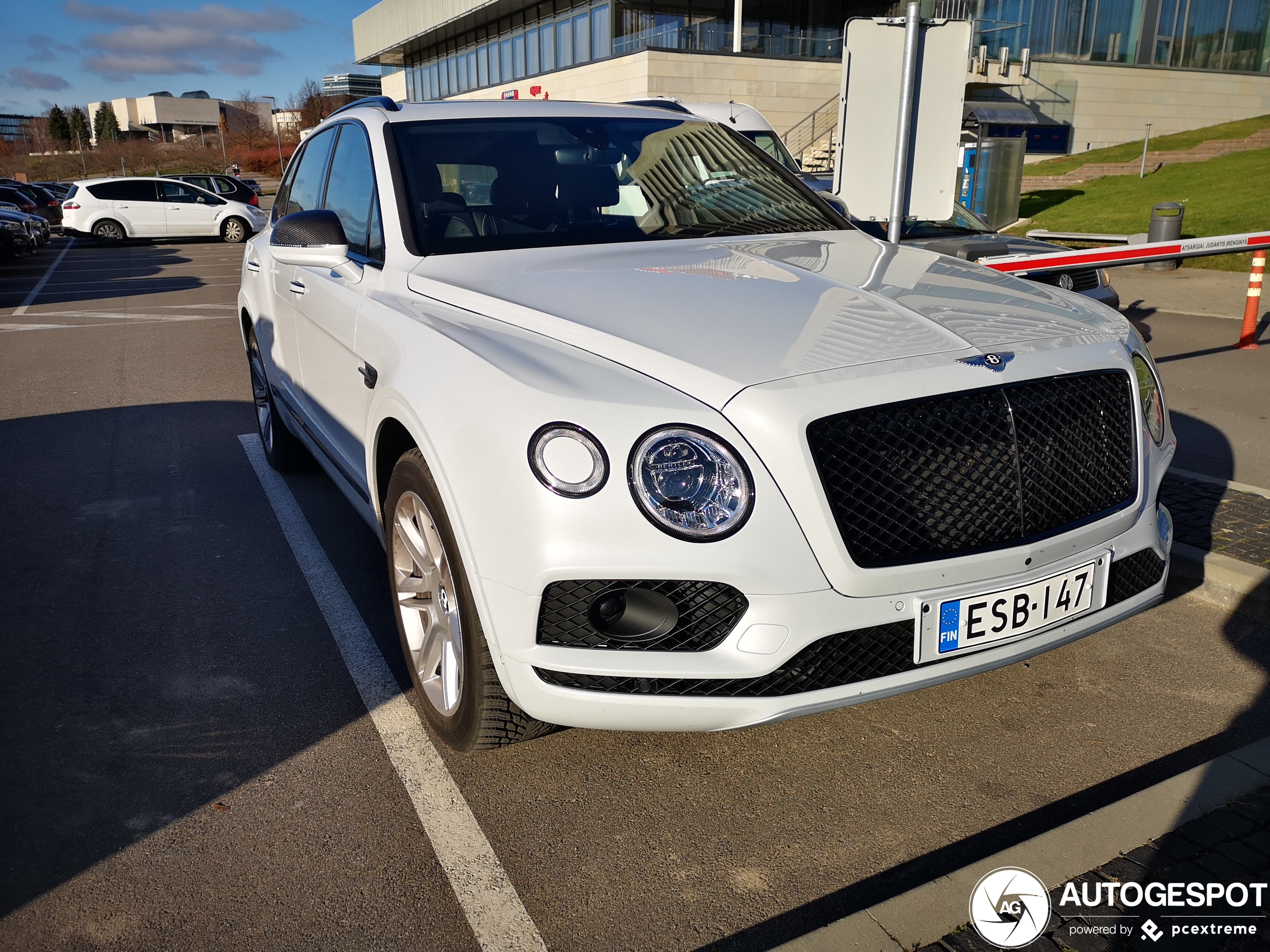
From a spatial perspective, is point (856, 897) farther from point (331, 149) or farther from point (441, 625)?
point (331, 149)

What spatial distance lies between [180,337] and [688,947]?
11.1 metres

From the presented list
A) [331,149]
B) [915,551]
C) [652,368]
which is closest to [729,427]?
[652,368]

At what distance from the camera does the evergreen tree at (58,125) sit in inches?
4407

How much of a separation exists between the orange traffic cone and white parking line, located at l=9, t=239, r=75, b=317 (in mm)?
14803

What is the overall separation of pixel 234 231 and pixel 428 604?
91.9ft

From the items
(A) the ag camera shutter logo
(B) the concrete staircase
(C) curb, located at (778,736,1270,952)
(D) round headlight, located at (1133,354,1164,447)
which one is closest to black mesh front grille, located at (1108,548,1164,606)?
(D) round headlight, located at (1133,354,1164,447)

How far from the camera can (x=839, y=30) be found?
1491 inches

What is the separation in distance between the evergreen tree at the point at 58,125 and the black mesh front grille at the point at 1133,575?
13064 centimetres

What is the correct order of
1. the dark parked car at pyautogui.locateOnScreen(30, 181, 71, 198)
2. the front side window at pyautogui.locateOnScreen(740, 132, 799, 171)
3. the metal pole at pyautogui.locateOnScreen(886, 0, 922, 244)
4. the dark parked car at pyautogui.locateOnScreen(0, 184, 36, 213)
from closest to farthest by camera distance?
the metal pole at pyautogui.locateOnScreen(886, 0, 922, 244)
the front side window at pyautogui.locateOnScreen(740, 132, 799, 171)
the dark parked car at pyautogui.locateOnScreen(0, 184, 36, 213)
the dark parked car at pyautogui.locateOnScreen(30, 181, 71, 198)

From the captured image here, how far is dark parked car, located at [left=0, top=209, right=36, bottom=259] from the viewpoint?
20.5 m

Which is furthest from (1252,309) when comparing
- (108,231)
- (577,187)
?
(108,231)

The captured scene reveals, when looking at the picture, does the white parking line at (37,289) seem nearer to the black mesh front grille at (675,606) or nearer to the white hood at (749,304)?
the white hood at (749,304)

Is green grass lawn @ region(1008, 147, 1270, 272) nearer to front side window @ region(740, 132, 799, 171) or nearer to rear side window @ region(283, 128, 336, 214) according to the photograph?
front side window @ region(740, 132, 799, 171)

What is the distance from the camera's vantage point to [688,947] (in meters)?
2.28
